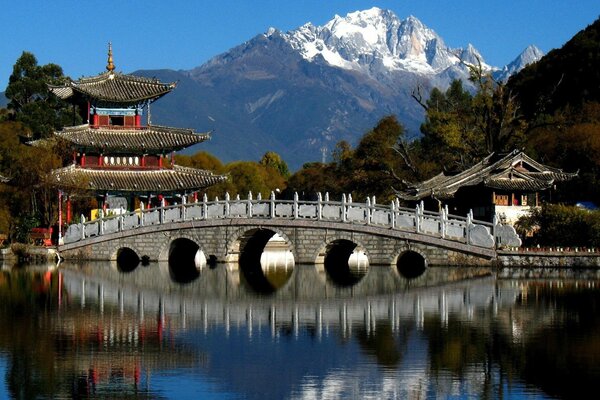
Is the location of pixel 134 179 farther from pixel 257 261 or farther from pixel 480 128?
pixel 480 128

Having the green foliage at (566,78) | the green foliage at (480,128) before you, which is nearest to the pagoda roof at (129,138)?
the green foliage at (480,128)

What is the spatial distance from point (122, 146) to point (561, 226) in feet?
68.3

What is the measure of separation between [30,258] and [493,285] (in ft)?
70.0

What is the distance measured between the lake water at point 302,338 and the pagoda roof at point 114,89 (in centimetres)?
1830

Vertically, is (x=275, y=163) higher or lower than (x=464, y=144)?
higher

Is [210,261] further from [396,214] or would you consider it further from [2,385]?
[2,385]

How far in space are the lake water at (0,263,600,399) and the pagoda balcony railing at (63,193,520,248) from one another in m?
3.72

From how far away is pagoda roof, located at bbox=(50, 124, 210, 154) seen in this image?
52969mm

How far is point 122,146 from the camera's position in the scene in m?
53.3

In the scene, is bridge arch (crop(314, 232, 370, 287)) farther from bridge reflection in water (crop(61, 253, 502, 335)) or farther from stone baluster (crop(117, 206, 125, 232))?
stone baluster (crop(117, 206, 125, 232))

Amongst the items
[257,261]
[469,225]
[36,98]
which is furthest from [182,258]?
[36,98]

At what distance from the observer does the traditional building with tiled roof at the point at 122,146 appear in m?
52.5

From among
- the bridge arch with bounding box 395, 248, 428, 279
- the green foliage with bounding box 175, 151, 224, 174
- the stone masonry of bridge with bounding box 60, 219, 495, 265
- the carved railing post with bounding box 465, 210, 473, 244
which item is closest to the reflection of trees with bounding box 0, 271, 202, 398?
the bridge arch with bounding box 395, 248, 428, 279

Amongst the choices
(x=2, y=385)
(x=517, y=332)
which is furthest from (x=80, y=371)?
(x=517, y=332)
